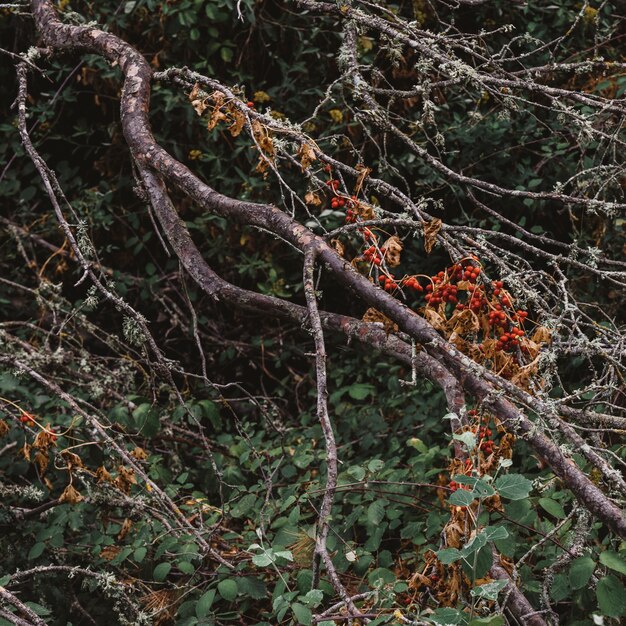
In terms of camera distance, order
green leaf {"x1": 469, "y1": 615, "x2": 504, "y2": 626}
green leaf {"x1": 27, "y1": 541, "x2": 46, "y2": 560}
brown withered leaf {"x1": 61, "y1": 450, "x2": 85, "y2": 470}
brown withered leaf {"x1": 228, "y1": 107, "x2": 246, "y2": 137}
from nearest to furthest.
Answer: green leaf {"x1": 469, "y1": 615, "x2": 504, "y2": 626} < brown withered leaf {"x1": 228, "y1": 107, "x2": 246, "y2": 137} < brown withered leaf {"x1": 61, "y1": 450, "x2": 85, "y2": 470} < green leaf {"x1": 27, "y1": 541, "x2": 46, "y2": 560}

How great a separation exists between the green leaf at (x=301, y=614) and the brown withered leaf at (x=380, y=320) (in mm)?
749

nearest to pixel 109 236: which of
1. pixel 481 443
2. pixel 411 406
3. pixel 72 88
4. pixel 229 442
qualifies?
pixel 72 88

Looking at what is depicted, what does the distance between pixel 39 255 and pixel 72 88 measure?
0.98m

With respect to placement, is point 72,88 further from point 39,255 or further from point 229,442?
point 229,442

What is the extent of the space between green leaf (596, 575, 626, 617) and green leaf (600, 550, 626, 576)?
0.05m

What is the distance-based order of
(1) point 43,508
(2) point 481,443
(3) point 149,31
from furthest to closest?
1. (3) point 149,31
2. (1) point 43,508
3. (2) point 481,443

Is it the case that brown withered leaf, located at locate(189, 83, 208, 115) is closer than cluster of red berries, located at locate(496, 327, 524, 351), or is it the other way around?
cluster of red berries, located at locate(496, 327, 524, 351)

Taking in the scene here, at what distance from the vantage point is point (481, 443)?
2.13 meters

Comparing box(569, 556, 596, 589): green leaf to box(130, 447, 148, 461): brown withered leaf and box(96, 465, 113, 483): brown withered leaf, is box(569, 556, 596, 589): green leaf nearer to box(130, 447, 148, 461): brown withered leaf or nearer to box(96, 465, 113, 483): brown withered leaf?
box(96, 465, 113, 483): brown withered leaf

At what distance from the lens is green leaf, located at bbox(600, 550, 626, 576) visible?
6.51ft

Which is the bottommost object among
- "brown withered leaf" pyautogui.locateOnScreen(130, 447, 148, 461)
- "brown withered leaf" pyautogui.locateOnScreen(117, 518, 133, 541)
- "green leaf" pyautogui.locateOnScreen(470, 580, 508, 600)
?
"brown withered leaf" pyautogui.locateOnScreen(117, 518, 133, 541)

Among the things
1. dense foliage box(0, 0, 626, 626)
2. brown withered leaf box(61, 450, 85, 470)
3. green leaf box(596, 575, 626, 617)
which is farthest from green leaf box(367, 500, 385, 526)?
brown withered leaf box(61, 450, 85, 470)

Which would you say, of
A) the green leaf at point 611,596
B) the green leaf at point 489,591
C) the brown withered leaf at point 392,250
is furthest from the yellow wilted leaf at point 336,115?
the green leaf at point 489,591

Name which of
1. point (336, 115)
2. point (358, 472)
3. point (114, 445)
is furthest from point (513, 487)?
point (336, 115)
